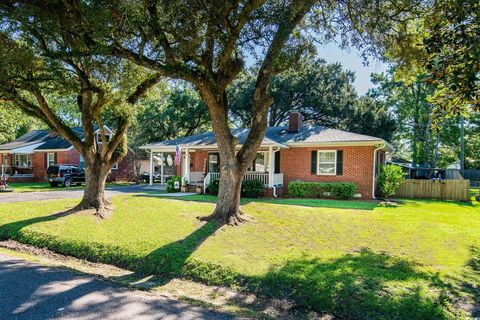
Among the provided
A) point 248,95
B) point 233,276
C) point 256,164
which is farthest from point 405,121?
point 233,276

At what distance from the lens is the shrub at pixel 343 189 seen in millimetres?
16266

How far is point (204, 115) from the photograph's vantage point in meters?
33.3

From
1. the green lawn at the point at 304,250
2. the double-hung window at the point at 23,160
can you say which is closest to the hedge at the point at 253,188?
the green lawn at the point at 304,250

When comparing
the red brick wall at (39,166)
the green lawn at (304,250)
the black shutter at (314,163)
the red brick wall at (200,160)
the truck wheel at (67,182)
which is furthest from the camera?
the red brick wall at (39,166)

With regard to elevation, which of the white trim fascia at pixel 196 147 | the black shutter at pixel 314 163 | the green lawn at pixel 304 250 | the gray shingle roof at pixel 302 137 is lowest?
the green lawn at pixel 304 250

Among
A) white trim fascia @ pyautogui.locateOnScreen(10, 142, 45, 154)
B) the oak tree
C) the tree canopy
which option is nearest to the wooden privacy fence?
the tree canopy

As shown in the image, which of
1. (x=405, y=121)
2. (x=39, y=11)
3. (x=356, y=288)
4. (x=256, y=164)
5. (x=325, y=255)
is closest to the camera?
(x=356, y=288)

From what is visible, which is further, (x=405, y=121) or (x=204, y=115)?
(x=405, y=121)

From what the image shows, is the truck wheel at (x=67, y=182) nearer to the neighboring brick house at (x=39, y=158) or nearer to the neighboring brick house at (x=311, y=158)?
the neighboring brick house at (x=39, y=158)

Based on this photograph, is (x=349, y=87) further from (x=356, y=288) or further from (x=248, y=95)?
(x=356, y=288)

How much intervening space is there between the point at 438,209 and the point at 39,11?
15396 millimetres

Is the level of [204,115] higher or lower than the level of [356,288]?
higher

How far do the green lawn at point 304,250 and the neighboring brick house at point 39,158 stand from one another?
59.4ft

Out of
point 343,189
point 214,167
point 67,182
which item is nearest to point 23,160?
point 67,182
